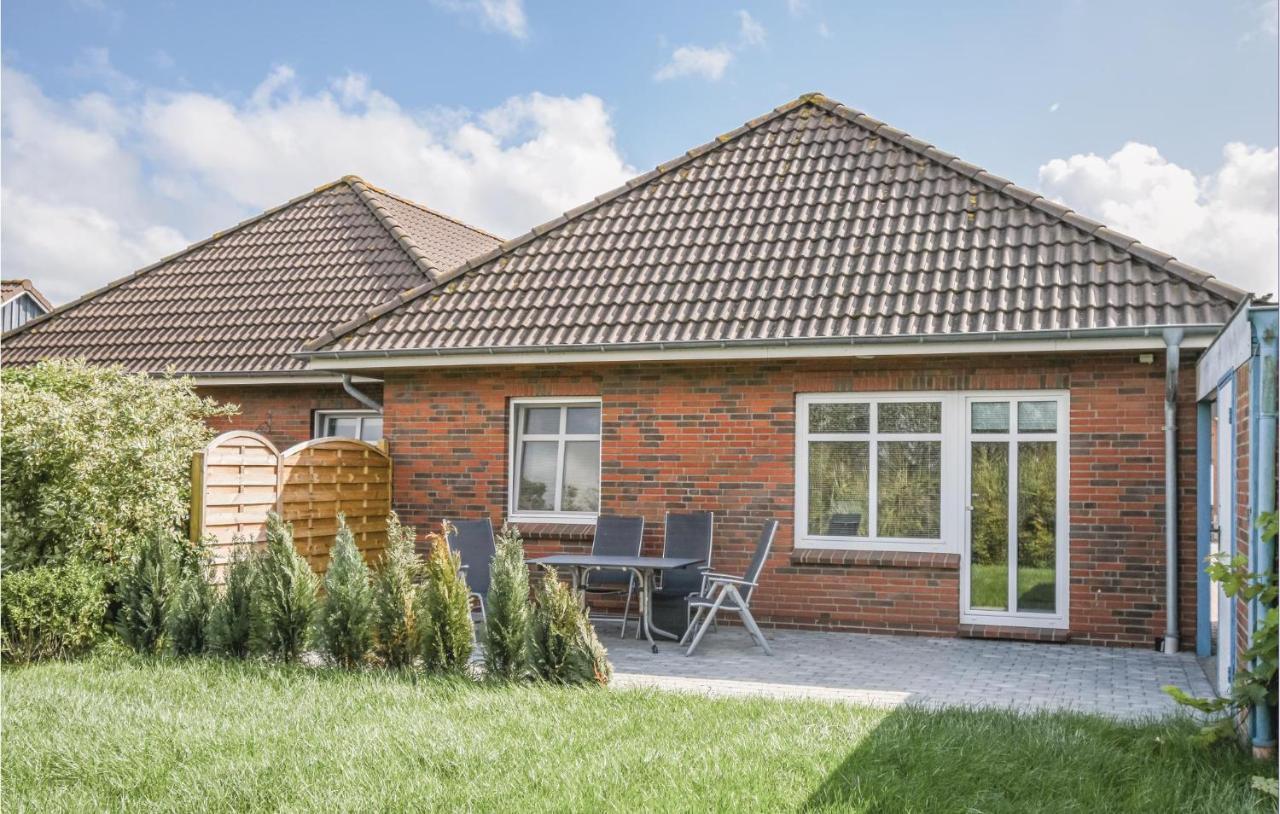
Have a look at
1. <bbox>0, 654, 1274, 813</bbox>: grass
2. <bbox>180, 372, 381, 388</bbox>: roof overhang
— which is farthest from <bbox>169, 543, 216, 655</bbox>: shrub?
<bbox>180, 372, 381, 388</bbox>: roof overhang

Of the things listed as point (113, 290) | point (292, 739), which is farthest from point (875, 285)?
point (113, 290)

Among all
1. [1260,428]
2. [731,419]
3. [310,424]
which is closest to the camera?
[1260,428]

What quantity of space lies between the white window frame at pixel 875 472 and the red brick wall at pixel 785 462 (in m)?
0.11

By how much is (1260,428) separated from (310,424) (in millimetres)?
11931

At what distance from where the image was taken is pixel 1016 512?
11.1 metres

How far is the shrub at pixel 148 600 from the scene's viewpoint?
32.0ft

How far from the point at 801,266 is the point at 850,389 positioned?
5.42 feet

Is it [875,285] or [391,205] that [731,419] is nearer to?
[875,285]

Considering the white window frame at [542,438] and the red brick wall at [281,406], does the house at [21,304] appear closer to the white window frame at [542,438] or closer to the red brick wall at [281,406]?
the red brick wall at [281,406]

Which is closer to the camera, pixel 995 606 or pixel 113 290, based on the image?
pixel 995 606

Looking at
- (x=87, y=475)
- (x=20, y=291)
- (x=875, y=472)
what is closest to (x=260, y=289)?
(x=87, y=475)

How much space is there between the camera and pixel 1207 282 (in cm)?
1065

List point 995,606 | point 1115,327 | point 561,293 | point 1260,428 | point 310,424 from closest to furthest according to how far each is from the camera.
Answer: point 1260,428, point 1115,327, point 995,606, point 561,293, point 310,424

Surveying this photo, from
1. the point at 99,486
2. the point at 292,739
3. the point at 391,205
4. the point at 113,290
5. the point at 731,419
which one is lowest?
the point at 292,739
